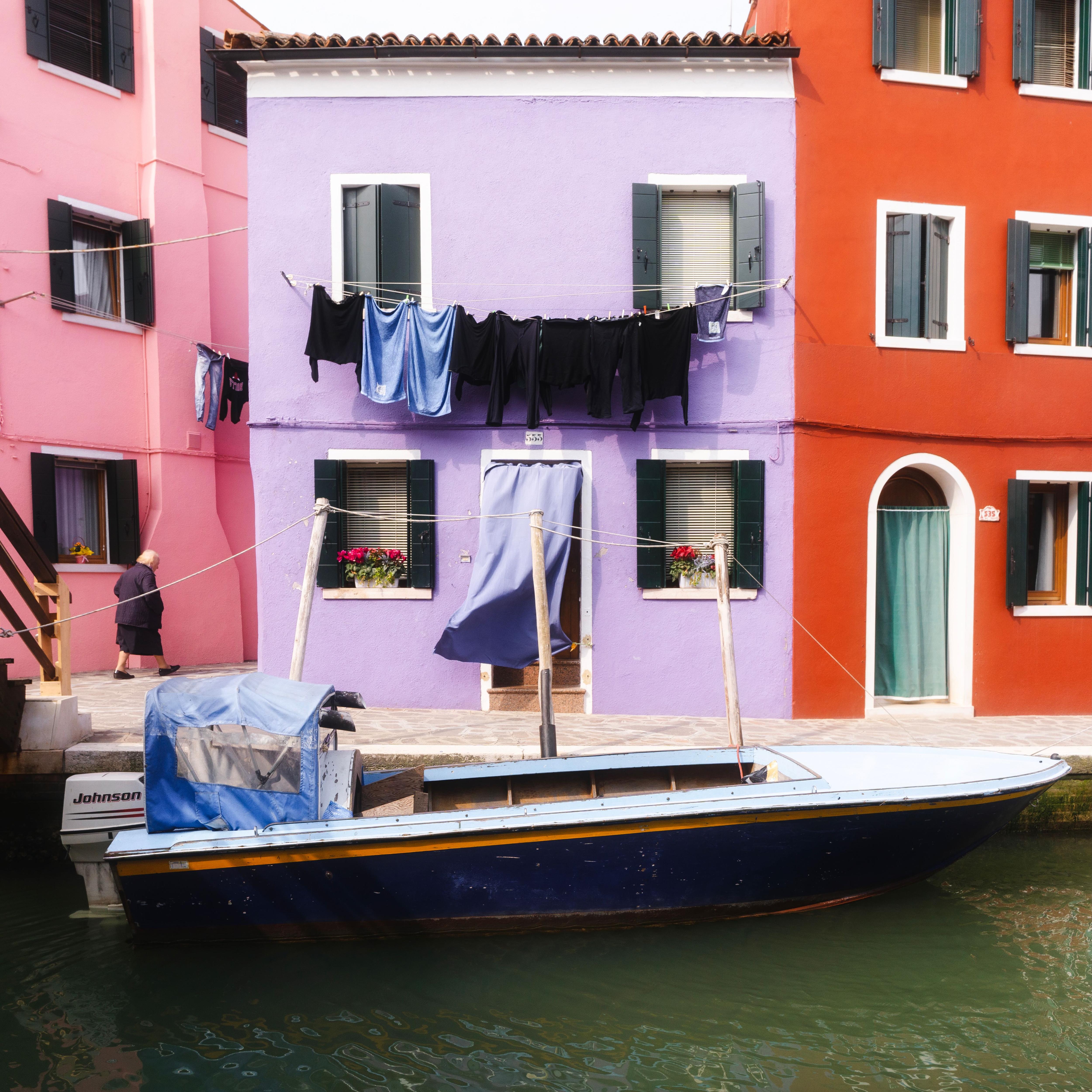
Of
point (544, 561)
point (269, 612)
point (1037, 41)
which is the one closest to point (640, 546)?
point (544, 561)

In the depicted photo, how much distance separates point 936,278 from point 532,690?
6264 millimetres

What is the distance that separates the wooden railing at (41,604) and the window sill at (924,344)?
27.2ft

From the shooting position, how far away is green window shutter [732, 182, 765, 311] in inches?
385

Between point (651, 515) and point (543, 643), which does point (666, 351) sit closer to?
point (651, 515)

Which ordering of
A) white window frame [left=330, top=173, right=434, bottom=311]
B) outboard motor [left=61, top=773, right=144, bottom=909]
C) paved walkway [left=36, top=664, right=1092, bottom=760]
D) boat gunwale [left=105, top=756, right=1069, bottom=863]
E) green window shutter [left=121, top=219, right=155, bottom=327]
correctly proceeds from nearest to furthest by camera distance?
boat gunwale [left=105, top=756, right=1069, bottom=863]
outboard motor [left=61, top=773, right=144, bottom=909]
paved walkway [left=36, top=664, right=1092, bottom=760]
white window frame [left=330, top=173, right=434, bottom=311]
green window shutter [left=121, top=219, right=155, bottom=327]

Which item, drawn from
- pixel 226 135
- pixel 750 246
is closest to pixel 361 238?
pixel 750 246

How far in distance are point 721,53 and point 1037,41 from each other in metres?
3.86

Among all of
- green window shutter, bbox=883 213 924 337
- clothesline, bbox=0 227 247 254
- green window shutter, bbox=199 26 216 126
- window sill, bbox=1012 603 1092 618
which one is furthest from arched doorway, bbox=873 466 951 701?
green window shutter, bbox=199 26 216 126

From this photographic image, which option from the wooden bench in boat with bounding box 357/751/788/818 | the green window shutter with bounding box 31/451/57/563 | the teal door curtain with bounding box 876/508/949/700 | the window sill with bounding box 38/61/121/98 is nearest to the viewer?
the wooden bench in boat with bounding box 357/751/788/818

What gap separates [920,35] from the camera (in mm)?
10336

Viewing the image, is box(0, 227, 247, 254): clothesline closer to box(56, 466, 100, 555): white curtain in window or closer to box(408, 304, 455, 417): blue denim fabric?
box(56, 466, 100, 555): white curtain in window

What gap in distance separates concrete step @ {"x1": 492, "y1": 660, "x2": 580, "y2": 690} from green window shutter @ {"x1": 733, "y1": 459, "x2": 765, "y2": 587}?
2089mm

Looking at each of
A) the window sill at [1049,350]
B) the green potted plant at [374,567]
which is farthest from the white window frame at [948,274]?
the green potted plant at [374,567]

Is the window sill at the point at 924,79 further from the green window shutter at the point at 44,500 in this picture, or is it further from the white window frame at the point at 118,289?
the green window shutter at the point at 44,500
